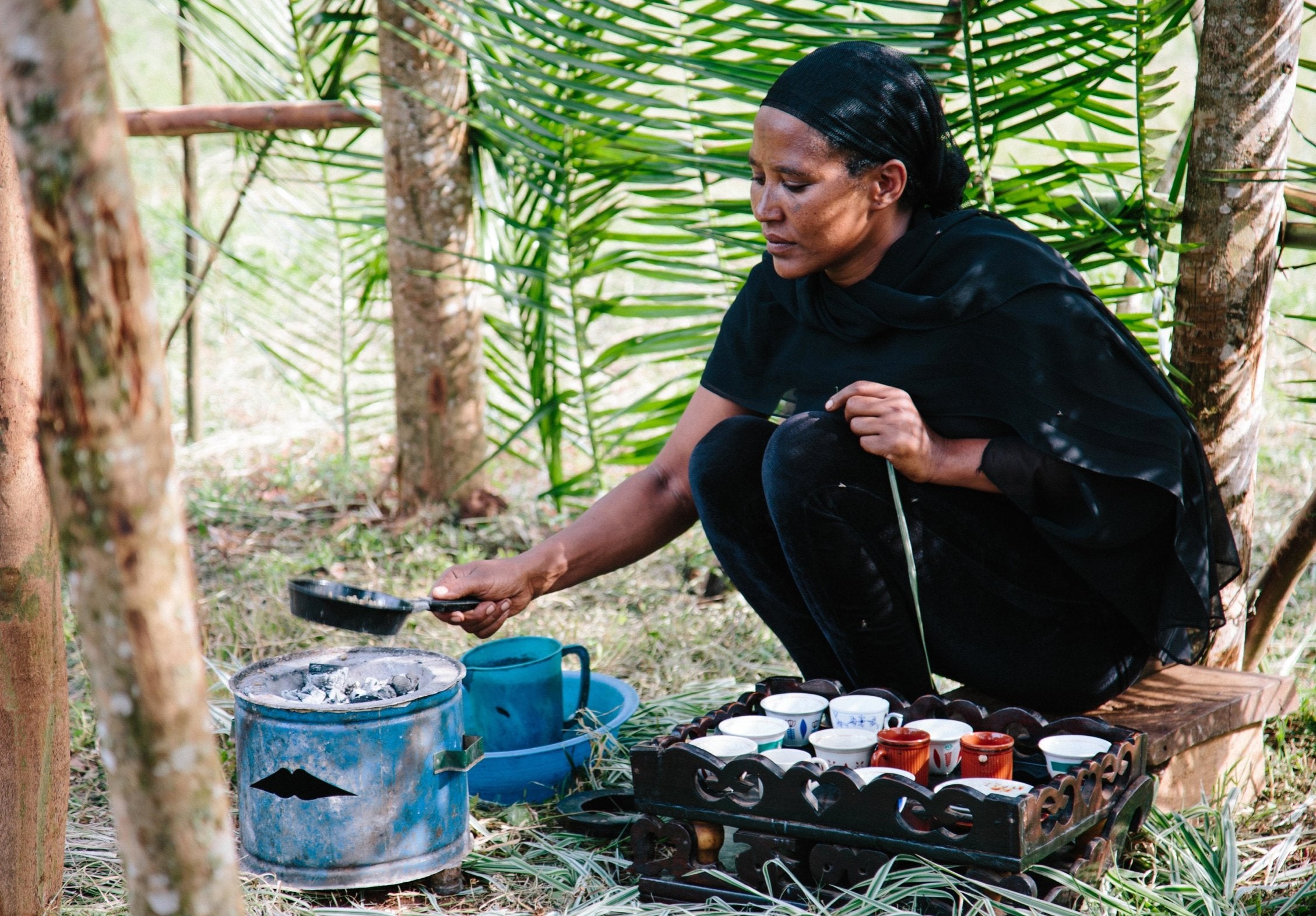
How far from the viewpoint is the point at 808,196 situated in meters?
1.84

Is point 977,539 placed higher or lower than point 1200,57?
lower

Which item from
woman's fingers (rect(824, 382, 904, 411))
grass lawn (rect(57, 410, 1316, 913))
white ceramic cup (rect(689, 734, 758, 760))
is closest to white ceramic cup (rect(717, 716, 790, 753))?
white ceramic cup (rect(689, 734, 758, 760))

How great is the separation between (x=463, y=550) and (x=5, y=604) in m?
1.77

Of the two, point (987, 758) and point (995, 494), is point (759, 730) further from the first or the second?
point (995, 494)

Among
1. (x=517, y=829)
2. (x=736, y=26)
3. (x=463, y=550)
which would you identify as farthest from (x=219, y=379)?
(x=517, y=829)

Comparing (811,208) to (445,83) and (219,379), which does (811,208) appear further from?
(219,379)

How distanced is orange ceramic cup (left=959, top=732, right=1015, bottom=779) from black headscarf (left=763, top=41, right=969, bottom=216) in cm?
84

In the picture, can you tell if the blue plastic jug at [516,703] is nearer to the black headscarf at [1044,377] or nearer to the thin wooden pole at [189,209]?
the black headscarf at [1044,377]

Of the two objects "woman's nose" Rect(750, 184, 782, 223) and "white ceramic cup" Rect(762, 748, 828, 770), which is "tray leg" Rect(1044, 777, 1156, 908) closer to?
"white ceramic cup" Rect(762, 748, 828, 770)

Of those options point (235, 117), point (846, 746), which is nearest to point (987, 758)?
point (846, 746)

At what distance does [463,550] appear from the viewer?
323 centimetres

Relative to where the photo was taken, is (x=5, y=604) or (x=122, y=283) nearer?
(x=122, y=283)

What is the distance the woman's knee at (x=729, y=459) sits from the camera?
196 cm

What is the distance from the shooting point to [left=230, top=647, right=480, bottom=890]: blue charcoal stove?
163cm
